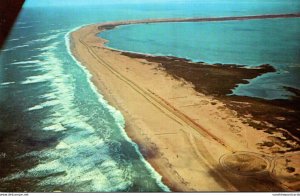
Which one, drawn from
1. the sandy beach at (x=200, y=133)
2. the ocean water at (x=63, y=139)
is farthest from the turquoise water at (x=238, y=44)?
the ocean water at (x=63, y=139)

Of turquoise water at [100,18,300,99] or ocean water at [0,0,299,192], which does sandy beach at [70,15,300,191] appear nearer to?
ocean water at [0,0,299,192]

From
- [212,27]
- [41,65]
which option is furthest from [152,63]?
[212,27]

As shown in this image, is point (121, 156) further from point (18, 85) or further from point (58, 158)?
point (18, 85)

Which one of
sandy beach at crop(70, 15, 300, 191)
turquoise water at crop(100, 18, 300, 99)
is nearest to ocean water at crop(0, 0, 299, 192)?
sandy beach at crop(70, 15, 300, 191)

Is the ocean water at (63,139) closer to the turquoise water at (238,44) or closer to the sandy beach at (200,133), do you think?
Result: the sandy beach at (200,133)

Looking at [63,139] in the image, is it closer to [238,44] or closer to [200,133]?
[200,133]
